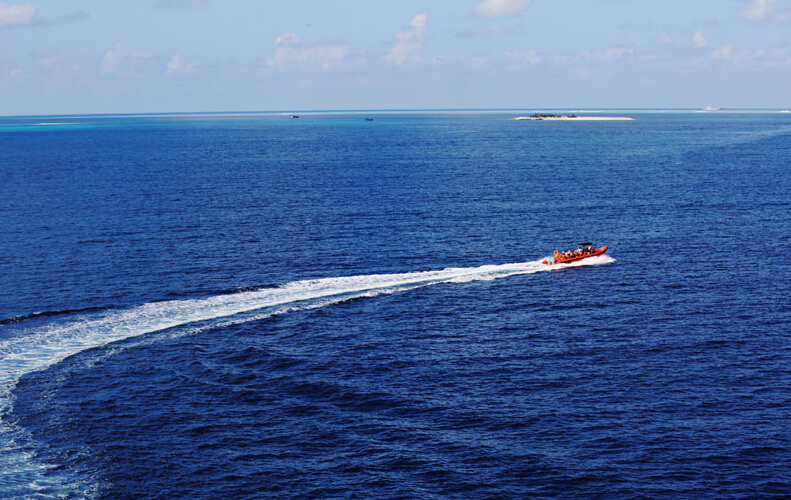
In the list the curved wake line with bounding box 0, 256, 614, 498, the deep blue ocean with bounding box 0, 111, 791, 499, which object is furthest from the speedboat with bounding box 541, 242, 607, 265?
the deep blue ocean with bounding box 0, 111, 791, 499

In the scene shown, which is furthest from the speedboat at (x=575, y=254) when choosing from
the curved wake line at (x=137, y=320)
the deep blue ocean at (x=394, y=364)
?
the deep blue ocean at (x=394, y=364)

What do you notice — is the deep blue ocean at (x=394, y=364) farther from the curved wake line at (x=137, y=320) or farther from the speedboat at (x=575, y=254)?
the speedboat at (x=575, y=254)

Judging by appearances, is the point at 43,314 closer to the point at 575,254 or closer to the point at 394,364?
the point at 394,364

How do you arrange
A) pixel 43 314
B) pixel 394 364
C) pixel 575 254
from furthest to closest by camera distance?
pixel 575 254
pixel 43 314
pixel 394 364

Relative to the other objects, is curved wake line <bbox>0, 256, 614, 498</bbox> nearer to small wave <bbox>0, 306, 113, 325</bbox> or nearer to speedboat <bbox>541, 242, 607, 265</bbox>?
speedboat <bbox>541, 242, 607, 265</bbox>

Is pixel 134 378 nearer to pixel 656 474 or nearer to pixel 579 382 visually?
pixel 579 382

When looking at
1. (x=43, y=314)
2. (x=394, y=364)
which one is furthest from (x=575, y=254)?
(x=43, y=314)
